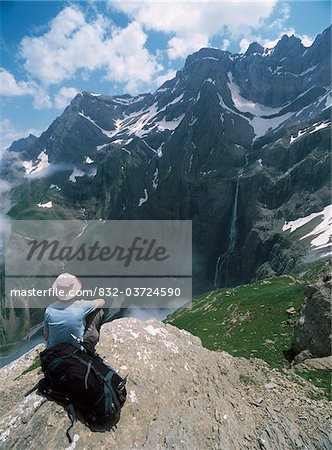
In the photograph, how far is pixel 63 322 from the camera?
989 centimetres

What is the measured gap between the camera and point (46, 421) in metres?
9.52

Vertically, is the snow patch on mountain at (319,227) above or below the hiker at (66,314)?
below

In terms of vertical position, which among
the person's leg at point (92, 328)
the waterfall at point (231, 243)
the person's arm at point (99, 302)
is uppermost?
the person's arm at point (99, 302)

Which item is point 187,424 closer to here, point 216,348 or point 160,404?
point 160,404

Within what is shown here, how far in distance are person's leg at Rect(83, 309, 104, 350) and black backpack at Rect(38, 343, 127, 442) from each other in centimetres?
86

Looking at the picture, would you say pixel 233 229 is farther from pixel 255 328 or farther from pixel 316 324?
pixel 316 324

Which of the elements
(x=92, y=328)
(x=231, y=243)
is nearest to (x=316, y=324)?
(x=92, y=328)

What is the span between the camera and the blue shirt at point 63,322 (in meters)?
9.90

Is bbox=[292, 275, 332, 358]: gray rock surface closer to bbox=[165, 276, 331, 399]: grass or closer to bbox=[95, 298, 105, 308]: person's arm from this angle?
bbox=[165, 276, 331, 399]: grass

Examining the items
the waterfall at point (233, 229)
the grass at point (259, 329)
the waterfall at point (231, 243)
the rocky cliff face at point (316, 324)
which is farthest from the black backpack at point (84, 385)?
the waterfall at point (233, 229)

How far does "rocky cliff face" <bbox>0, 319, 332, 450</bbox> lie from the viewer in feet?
31.4

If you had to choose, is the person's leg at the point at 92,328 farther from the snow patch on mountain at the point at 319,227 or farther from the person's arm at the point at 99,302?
the snow patch on mountain at the point at 319,227

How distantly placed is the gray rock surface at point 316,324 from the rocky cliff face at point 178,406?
5.86m

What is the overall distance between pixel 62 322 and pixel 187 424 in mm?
4752
